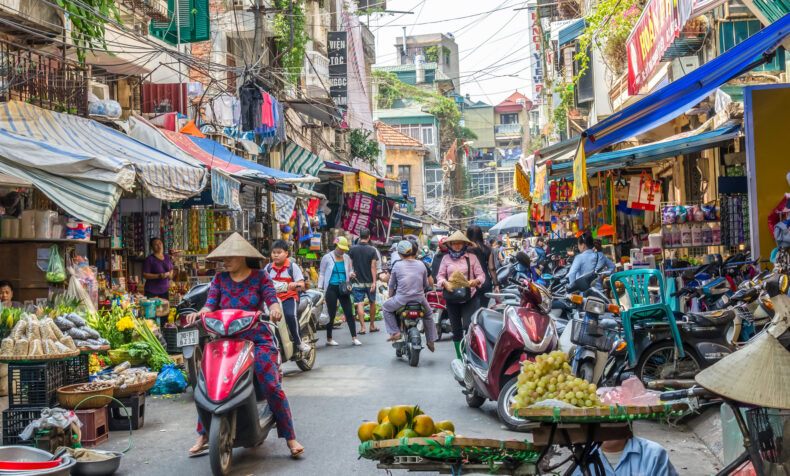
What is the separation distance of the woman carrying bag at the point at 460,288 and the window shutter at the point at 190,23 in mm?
10005

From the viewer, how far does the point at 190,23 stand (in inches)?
719

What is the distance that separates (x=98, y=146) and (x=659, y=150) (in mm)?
8292

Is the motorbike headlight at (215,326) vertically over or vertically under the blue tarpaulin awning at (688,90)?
under

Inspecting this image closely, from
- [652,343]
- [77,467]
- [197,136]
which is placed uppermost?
[197,136]

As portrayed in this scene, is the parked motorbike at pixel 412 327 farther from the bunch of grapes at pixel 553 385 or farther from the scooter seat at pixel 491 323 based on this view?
the bunch of grapes at pixel 553 385

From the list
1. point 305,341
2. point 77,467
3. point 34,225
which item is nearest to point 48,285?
point 34,225

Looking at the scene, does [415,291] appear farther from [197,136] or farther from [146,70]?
[146,70]

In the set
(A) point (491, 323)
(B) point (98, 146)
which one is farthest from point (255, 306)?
(B) point (98, 146)

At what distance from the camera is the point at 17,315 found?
29.7 ft

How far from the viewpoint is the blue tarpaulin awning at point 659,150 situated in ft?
36.1

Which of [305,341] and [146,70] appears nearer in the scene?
[305,341]

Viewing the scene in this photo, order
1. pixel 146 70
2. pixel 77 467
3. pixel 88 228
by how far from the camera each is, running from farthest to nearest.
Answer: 1. pixel 146 70
2. pixel 88 228
3. pixel 77 467

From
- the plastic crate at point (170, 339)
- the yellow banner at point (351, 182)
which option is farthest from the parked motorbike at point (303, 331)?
the yellow banner at point (351, 182)

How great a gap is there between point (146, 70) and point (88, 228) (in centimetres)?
701
